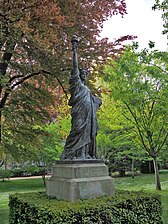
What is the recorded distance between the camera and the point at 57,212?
421 centimetres

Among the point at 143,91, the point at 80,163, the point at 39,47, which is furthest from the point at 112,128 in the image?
the point at 80,163

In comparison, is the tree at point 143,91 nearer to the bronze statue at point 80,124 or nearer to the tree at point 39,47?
the tree at point 39,47

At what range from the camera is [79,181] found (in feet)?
16.7

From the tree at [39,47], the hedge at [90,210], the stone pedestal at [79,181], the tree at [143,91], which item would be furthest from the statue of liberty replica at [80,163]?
the tree at [143,91]

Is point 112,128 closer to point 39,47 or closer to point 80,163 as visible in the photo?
point 39,47

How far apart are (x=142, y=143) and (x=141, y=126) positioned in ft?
3.23

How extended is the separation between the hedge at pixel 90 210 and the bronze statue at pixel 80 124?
1.04 m

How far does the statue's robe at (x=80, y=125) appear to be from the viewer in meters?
5.68

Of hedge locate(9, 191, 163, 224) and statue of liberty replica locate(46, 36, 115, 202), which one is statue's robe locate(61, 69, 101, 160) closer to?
statue of liberty replica locate(46, 36, 115, 202)

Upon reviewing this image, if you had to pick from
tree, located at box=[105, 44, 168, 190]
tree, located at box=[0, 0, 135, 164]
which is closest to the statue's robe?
tree, located at box=[0, 0, 135, 164]

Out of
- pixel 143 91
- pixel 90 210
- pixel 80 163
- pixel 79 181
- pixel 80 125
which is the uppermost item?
pixel 143 91

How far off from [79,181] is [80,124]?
1239mm

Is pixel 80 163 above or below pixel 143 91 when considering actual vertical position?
below

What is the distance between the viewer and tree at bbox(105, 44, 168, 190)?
35.6 feet
